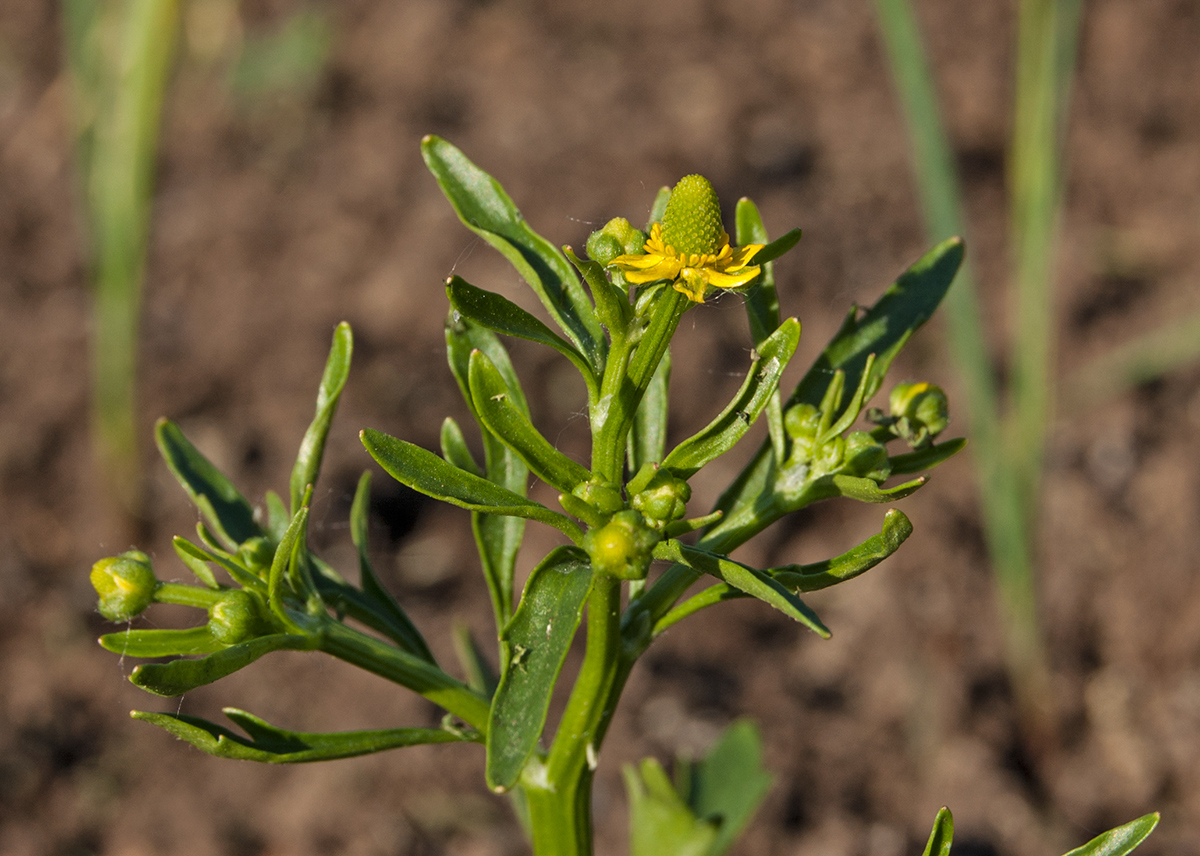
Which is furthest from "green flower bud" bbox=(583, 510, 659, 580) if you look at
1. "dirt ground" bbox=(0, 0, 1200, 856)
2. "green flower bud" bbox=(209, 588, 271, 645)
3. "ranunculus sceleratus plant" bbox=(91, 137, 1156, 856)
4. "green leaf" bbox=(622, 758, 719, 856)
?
"dirt ground" bbox=(0, 0, 1200, 856)

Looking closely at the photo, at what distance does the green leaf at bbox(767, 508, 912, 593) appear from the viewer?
97 centimetres

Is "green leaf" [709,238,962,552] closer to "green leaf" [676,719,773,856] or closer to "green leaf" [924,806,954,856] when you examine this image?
"green leaf" [924,806,954,856]

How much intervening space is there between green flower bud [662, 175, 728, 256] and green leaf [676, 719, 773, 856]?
1008mm

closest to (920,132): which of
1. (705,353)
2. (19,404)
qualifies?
(705,353)

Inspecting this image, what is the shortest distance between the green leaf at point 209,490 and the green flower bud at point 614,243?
21.7 inches

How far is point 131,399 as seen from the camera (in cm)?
332

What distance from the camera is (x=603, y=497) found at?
1.02m

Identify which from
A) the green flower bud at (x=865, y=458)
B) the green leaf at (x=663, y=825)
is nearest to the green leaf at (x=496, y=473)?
the green flower bud at (x=865, y=458)

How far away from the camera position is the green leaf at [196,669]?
0.97 metres

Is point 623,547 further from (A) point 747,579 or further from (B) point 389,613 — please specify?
(B) point 389,613

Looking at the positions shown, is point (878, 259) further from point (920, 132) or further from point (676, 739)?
point (676, 739)

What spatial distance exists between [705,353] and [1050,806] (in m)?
1.60

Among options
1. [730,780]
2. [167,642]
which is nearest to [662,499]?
[167,642]

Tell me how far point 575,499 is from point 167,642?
0.43 meters
